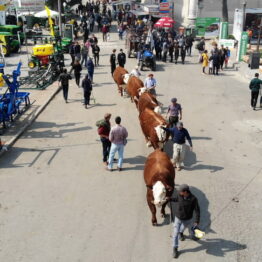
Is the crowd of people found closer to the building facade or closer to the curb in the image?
the curb

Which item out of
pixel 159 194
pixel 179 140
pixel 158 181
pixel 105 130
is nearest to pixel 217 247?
pixel 159 194

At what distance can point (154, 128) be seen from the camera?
10.0 metres

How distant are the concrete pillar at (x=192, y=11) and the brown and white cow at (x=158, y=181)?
1205 inches

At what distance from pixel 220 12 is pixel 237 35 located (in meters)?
10.8

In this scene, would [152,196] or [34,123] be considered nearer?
[152,196]

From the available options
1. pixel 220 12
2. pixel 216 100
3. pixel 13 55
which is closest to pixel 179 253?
pixel 216 100

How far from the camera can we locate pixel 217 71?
68.5 feet

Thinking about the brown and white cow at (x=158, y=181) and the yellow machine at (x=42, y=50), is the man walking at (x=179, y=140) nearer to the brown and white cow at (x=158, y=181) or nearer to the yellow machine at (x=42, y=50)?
the brown and white cow at (x=158, y=181)

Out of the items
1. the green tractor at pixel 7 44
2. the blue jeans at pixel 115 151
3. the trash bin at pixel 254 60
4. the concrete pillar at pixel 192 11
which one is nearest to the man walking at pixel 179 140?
the blue jeans at pixel 115 151

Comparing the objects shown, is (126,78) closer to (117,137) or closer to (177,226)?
(117,137)

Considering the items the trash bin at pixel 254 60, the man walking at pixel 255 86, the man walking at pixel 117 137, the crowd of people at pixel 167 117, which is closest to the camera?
the crowd of people at pixel 167 117

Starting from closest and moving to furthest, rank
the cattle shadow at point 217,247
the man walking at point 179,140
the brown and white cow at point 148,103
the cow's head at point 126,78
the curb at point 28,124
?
the cattle shadow at point 217,247 < the man walking at point 179,140 < the curb at point 28,124 < the brown and white cow at point 148,103 < the cow's head at point 126,78

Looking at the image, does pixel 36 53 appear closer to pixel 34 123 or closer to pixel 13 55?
pixel 13 55

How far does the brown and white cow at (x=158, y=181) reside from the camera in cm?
694
